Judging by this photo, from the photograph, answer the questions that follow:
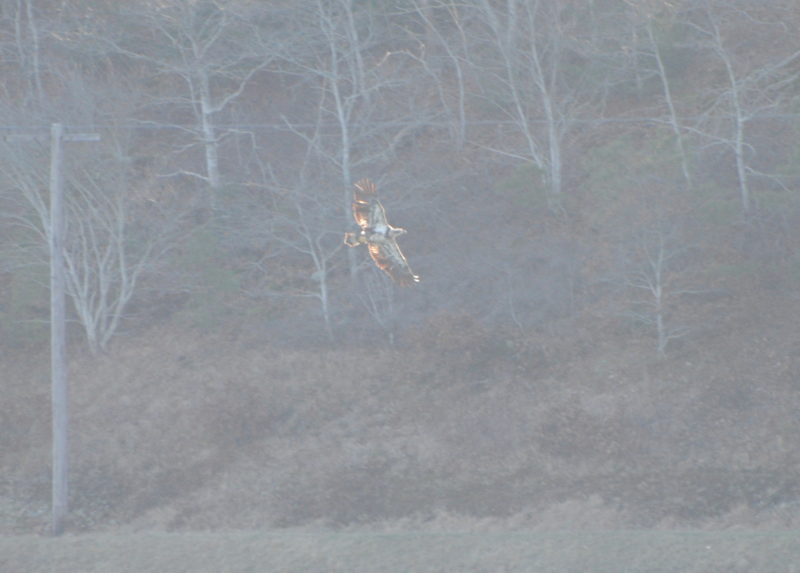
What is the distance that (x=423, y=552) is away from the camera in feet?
41.4

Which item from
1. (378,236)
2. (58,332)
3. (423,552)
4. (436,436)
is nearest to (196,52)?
(58,332)

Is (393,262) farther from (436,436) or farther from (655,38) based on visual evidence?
(655,38)

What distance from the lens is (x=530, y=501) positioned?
50.3 feet

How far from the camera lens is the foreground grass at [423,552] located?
11734 millimetres

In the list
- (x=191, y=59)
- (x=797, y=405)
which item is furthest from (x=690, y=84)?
(x=191, y=59)

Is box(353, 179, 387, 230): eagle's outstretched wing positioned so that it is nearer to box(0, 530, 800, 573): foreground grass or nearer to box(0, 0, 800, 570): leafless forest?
box(0, 530, 800, 573): foreground grass

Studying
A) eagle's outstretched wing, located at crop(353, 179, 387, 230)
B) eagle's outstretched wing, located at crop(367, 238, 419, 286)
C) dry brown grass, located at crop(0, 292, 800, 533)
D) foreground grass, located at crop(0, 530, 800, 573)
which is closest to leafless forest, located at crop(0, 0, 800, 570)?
dry brown grass, located at crop(0, 292, 800, 533)

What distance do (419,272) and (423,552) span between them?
9.03 metres

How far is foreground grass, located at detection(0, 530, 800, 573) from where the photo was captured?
11734 millimetres

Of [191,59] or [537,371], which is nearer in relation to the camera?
[537,371]

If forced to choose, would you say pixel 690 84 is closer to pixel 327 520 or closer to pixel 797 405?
pixel 797 405

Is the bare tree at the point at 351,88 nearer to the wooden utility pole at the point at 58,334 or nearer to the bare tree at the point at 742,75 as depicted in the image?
the bare tree at the point at 742,75

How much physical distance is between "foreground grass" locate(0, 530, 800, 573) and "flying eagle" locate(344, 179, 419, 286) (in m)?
5.13

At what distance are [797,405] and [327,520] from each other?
7677mm
